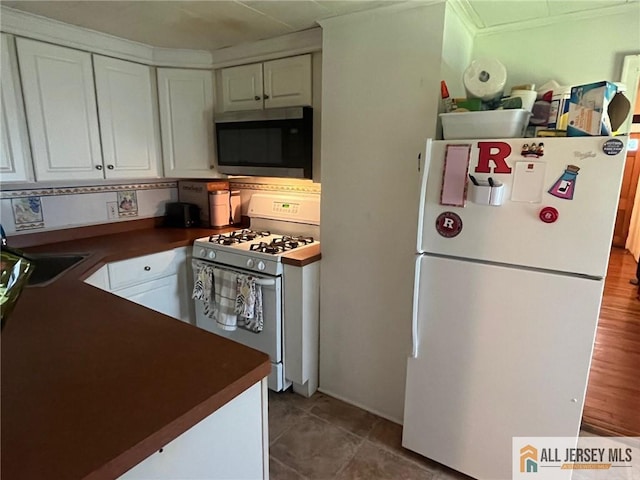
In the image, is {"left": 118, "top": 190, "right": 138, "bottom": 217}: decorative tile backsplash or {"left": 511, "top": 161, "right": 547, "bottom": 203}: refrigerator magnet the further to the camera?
{"left": 118, "top": 190, "right": 138, "bottom": 217}: decorative tile backsplash

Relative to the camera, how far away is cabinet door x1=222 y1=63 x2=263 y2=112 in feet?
7.77

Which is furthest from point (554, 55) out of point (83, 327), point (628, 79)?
point (83, 327)

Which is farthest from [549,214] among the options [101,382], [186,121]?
[186,121]

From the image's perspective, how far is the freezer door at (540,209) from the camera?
1272 millimetres

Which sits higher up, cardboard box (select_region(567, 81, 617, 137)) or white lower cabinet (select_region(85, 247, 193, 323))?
cardboard box (select_region(567, 81, 617, 137))

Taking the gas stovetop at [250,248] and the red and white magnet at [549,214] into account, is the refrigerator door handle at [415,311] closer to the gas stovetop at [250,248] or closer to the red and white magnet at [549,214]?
the red and white magnet at [549,214]

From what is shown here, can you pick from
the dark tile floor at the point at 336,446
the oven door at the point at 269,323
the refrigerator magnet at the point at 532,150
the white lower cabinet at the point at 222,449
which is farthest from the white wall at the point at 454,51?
the dark tile floor at the point at 336,446

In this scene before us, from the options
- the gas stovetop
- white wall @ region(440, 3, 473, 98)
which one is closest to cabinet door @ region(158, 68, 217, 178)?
the gas stovetop

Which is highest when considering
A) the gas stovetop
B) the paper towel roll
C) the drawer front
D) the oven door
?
the paper towel roll

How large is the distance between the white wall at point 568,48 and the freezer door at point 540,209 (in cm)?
80

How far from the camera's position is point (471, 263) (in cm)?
153

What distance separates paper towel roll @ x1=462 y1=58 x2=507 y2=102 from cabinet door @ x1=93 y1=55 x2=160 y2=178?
199cm

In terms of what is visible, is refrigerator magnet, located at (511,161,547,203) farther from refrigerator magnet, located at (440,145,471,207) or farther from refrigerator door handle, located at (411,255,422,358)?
refrigerator door handle, located at (411,255,422,358)

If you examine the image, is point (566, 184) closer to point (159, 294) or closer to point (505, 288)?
point (505, 288)
